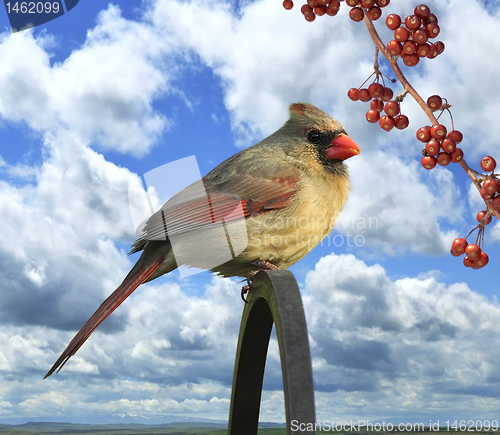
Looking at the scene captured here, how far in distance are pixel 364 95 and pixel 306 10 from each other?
49cm

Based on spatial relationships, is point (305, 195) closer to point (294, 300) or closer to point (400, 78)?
point (400, 78)

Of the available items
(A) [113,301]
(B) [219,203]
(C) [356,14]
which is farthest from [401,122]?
(A) [113,301]

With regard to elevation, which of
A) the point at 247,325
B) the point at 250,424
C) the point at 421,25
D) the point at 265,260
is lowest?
the point at 250,424

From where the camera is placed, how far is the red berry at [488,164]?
5.98 feet

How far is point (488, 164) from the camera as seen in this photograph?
6.00 ft

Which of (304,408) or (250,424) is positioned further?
(250,424)

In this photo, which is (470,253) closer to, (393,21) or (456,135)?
(456,135)

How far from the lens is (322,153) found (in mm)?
Answer: 2723

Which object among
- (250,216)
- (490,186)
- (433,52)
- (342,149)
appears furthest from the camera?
(342,149)

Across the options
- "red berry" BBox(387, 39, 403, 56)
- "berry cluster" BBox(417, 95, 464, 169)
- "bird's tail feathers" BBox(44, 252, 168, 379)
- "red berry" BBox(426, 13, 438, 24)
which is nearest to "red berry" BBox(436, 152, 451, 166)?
"berry cluster" BBox(417, 95, 464, 169)

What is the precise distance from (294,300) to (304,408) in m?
0.34

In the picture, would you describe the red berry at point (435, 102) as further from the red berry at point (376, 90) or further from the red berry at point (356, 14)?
the red berry at point (356, 14)

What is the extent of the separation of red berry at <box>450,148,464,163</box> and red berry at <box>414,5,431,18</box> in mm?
591

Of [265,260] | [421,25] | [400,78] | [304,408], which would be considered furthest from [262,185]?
[304,408]
